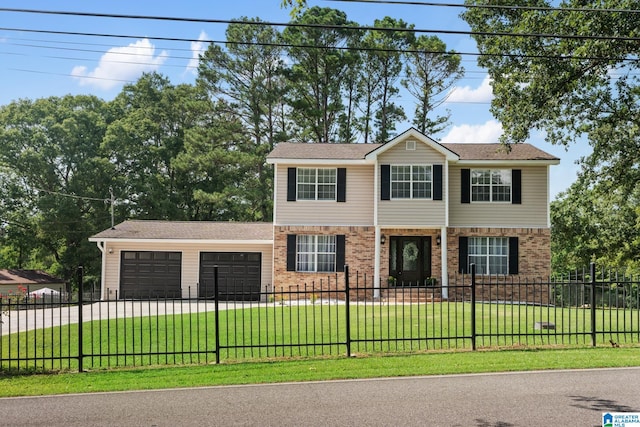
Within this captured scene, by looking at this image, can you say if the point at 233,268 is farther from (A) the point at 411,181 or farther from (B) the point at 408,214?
(A) the point at 411,181

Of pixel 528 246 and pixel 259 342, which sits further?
pixel 528 246

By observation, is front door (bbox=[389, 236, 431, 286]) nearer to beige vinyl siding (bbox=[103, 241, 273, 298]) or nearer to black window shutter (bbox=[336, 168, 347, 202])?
black window shutter (bbox=[336, 168, 347, 202])

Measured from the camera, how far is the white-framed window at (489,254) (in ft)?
79.4

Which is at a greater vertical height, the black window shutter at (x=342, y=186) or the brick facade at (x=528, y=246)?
the black window shutter at (x=342, y=186)

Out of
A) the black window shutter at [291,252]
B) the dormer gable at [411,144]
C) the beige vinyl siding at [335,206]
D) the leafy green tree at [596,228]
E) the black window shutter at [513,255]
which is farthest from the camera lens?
the leafy green tree at [596,228]

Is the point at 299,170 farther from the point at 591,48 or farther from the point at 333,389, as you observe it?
the point at 333,389

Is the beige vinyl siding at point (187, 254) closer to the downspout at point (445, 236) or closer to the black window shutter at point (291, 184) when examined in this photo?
the black window shutter at point (291, 184)

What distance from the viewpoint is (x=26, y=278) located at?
3659 cm

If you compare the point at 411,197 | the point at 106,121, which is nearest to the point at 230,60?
the point at 106,121

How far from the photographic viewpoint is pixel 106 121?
138 ft

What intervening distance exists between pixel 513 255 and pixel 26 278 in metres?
27.9

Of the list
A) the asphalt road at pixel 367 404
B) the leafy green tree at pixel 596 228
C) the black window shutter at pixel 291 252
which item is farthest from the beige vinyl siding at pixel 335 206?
the asphalt road at pixel 367 404

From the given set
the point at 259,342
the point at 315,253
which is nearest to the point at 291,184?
the point at 315,253

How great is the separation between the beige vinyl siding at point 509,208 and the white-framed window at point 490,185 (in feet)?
0.59
